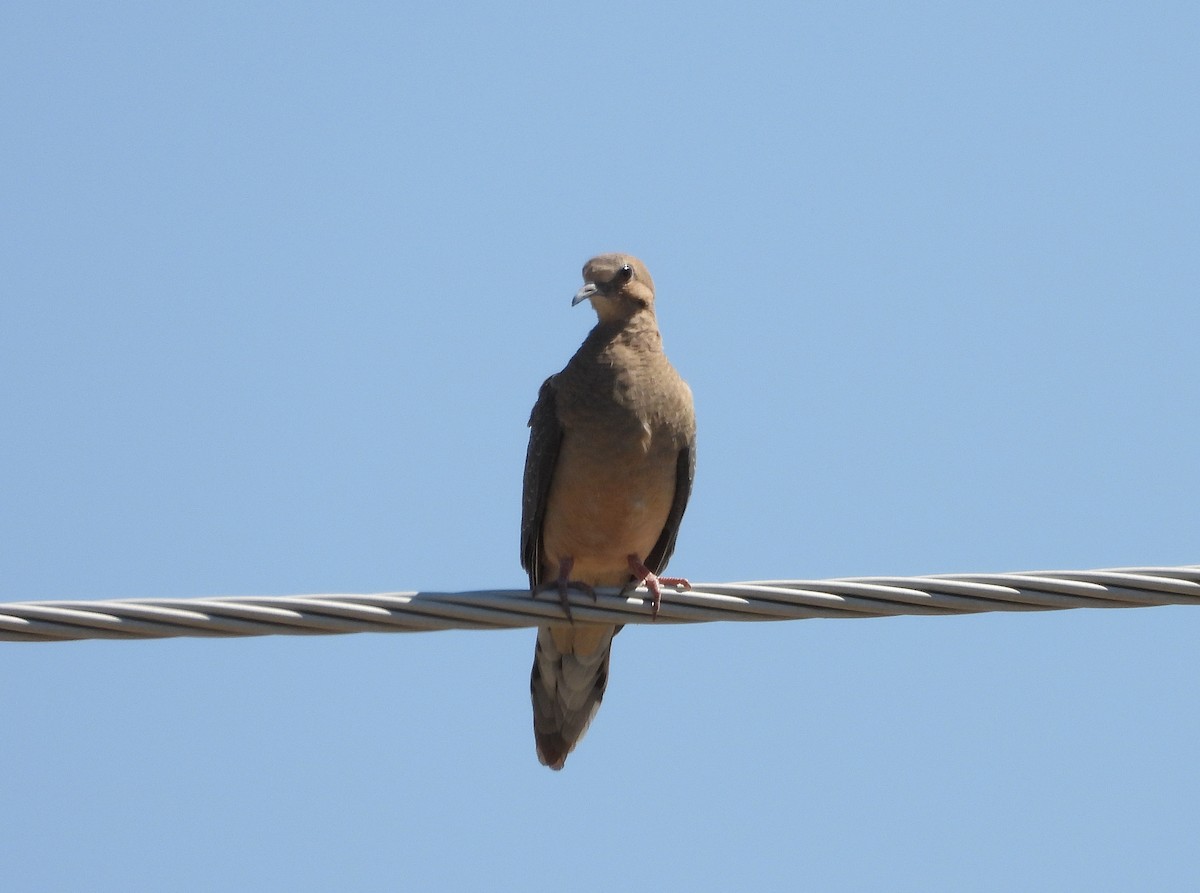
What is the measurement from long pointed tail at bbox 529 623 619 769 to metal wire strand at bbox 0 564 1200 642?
108 inches

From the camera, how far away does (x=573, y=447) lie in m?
7.91

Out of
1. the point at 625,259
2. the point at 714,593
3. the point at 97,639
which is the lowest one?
the point at 97,639

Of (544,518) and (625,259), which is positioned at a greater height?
(625,259)

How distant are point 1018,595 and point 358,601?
201 centimetres

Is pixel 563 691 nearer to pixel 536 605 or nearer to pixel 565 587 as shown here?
pixel 565 587

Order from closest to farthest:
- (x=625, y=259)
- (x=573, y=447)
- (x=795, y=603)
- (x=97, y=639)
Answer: (x=97, y=639), (x=795, y=603), (x=573, y=447), (x=625, y=259)

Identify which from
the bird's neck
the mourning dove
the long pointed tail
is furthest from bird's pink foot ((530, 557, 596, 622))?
the bird's neck

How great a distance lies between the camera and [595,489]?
25.7ft

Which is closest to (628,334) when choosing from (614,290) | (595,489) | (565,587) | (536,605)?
(614,290)

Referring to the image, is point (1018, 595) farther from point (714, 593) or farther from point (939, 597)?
point (714, 593)

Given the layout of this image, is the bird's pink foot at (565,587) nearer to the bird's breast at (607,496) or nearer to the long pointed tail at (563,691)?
the bird's breast at (607,496)

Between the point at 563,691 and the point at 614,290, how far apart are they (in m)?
2.07

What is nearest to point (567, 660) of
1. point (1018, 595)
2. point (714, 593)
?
point (714, 593)

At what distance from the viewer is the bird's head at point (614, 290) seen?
845cm
